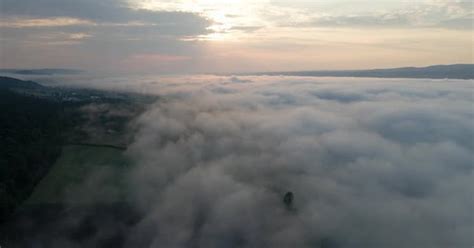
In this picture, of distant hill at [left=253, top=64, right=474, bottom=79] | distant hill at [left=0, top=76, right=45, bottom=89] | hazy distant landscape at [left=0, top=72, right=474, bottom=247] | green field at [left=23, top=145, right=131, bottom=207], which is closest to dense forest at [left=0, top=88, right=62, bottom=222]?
hazy distant landscape at [left=0, top=72, right=474, bottom=247]

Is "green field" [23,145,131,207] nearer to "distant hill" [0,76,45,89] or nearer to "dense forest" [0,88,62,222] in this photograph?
"dense forest" [0,88,62,222]

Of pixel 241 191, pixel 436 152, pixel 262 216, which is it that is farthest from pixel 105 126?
pixel 436 152

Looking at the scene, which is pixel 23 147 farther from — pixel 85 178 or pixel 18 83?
pixel 18 83

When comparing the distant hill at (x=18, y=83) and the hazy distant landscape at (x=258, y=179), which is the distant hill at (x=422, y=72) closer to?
the hazy distant landscape at (x=258, y=179)

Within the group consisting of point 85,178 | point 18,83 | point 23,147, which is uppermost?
point 18,83

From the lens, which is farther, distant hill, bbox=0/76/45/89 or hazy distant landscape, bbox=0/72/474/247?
distant hill, bbox=0/76/45/89

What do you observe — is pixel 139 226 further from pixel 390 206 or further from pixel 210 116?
pixel 210 116

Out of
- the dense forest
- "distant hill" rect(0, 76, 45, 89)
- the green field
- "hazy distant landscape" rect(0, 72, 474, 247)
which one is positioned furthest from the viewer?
"distant hill" rect(0, 76, 45, 89)

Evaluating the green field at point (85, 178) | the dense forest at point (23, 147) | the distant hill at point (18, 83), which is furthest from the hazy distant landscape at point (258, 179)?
the distant hill at point (18, 83)

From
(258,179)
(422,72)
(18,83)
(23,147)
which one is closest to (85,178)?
(23,147)
